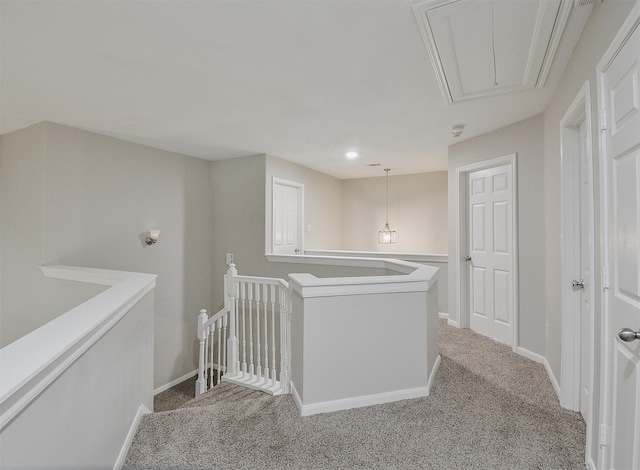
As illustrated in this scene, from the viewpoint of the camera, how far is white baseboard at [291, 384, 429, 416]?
218 cm

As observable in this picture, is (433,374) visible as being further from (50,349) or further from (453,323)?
(50,349)

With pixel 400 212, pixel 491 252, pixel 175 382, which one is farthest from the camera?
pixel 400 212

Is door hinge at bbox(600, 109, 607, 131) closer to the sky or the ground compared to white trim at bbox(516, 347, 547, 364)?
closer to the sky

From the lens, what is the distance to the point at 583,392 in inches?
84.4

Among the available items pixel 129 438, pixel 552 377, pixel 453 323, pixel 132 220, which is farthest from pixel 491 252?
pixel 132 220

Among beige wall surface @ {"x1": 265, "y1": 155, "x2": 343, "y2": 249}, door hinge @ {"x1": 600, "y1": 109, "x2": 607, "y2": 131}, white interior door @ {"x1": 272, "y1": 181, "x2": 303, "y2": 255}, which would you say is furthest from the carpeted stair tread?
door hinge @ {"x1": 600, "y1": 109, "x2": 607, "y2": 131}

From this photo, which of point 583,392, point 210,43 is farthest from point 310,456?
point 210,43

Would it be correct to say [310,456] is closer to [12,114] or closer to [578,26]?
[578,26]

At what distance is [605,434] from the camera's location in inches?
56.8

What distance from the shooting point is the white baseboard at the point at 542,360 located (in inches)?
99.0

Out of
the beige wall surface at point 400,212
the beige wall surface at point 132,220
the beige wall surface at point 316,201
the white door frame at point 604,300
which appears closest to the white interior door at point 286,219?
the beige wall surface at point 316,201

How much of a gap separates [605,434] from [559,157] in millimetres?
1836

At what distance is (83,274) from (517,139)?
4.36 metres

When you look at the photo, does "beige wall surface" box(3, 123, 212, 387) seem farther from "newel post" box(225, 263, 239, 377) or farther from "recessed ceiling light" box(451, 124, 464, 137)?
"recessed ceiling light" box(451, 124, 464, 137)
